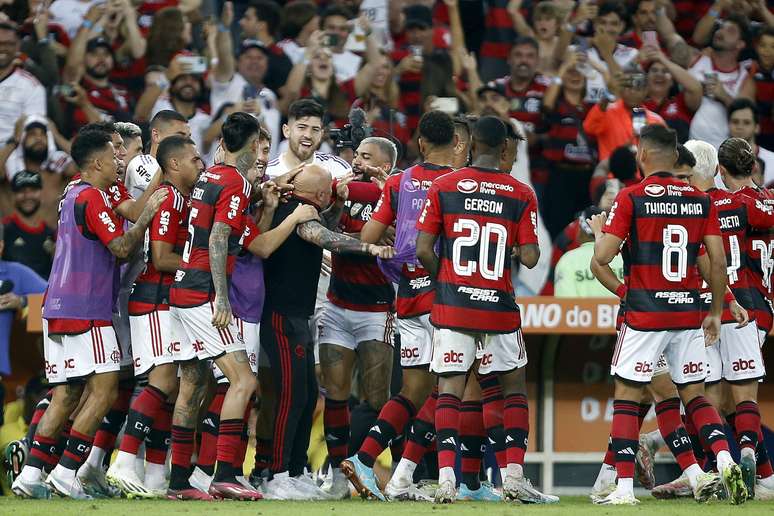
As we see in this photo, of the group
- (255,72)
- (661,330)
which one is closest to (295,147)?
(661,330)

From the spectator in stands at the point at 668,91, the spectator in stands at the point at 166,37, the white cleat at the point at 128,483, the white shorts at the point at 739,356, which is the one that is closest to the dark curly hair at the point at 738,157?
the white shorts at the point at 739,356

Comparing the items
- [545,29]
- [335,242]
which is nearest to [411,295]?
[335,242]

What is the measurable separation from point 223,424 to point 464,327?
1563 mm

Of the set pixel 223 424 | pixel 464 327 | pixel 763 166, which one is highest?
pixel 763 166

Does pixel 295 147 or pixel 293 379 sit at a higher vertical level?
pixel 295 147

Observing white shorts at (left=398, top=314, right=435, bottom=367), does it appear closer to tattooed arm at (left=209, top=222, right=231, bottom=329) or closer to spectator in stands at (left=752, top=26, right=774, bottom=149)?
tattooed arm at (left=209, top=222, right=231, bottom=329)

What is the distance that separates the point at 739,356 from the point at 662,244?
1549mm

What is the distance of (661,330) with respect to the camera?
812cm

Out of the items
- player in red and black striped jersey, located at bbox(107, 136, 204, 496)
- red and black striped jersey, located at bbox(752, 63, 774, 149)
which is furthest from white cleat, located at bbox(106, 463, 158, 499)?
red and black striped jersey, located at bbox(752, 63, 774, 149)

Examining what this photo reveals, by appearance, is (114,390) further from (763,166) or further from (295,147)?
(763,166)

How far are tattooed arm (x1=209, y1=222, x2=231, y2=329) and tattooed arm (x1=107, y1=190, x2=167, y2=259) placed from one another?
19.0 inches

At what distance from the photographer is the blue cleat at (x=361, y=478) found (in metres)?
8.64

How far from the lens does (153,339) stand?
872 cm

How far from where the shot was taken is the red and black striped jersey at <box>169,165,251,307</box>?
8383 mm
